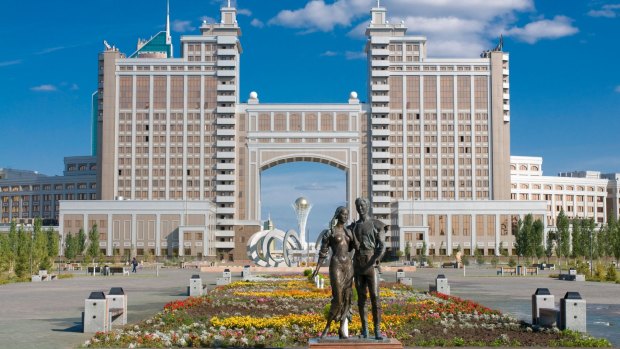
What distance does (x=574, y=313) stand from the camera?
2117 centimetres

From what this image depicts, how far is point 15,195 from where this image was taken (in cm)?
16350

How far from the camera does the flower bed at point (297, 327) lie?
63.6 feet

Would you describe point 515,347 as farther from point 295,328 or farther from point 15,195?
point 15,195

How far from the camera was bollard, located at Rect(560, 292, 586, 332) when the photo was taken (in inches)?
830

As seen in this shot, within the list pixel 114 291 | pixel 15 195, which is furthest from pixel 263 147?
pixel 114 291

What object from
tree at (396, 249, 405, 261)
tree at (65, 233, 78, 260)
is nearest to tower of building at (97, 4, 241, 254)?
tree at (65, 233, 78, 260)

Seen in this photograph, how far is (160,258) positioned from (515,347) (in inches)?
4070

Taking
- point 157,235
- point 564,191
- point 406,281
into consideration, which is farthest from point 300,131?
point 406,281

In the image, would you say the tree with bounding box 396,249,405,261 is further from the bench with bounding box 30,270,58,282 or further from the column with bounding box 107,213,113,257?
the bench with bounding box 30,270,58,282

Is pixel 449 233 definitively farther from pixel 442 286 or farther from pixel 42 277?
pixel 442 286

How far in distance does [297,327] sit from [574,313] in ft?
24.1

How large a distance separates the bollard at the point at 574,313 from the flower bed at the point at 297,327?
0.46 m

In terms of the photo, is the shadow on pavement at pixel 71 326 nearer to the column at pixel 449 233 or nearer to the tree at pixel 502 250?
the column at pixel 449 233

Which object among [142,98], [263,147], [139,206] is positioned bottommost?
[139,206]
